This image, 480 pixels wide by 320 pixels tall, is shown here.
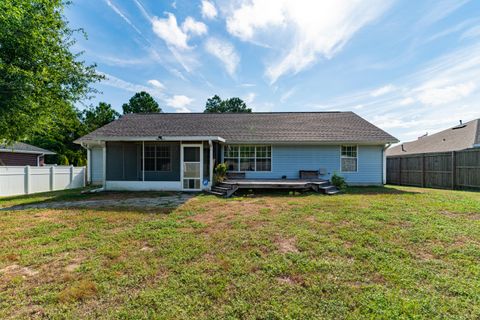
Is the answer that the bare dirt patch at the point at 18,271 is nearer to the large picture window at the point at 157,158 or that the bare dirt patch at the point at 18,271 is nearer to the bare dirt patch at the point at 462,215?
the large picture window at the point at 157,158

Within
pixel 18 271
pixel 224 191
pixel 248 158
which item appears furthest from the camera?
pixel 248 158

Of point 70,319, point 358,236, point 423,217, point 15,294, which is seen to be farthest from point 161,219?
point 423,217

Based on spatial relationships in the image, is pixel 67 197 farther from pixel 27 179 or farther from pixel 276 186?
pixel 276 186

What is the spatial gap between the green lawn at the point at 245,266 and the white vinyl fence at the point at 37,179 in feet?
21.5

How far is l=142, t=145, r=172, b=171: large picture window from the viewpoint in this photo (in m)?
10.9

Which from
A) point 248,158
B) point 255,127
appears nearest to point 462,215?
point 248,158

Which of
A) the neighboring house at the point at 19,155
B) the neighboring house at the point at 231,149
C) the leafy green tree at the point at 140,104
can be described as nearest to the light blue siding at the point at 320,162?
the neighboring house at the point at 231,149

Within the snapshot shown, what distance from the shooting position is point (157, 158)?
11.0m

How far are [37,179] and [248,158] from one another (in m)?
11.2

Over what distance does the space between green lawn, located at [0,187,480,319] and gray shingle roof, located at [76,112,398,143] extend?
22.3ft

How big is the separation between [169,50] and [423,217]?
13.6 metres

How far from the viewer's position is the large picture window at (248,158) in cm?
1241

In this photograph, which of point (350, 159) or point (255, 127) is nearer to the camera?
point (350, 159)

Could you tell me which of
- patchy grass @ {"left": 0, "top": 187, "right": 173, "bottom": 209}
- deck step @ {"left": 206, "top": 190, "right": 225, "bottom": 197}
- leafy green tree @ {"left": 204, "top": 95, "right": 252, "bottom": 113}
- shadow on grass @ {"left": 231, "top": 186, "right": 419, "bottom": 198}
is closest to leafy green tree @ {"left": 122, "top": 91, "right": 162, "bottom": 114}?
leafy green tree @ {"left": 204, "top": 95, "right": 252, "bottom": 113}
